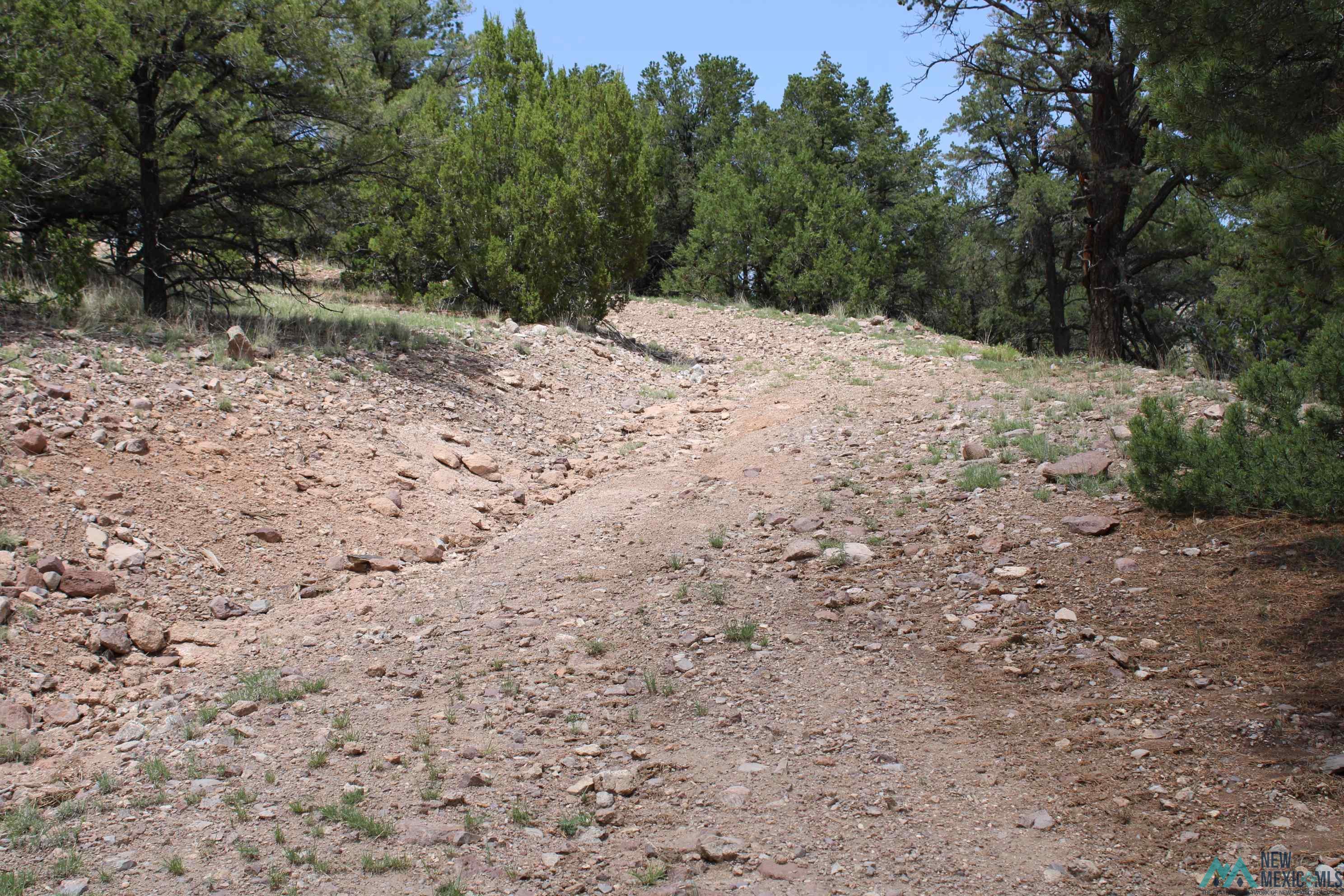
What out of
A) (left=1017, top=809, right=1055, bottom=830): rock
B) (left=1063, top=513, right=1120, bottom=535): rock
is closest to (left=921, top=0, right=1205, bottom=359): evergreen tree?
(left=1063, top=513, right=1120, bottom=535): rock

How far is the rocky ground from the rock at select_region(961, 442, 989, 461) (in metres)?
0.04

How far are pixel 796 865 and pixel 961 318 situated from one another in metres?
24.8

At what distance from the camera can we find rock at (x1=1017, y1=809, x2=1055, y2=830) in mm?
3549

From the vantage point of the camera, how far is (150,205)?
927cm

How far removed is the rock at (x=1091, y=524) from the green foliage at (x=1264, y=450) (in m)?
0.26

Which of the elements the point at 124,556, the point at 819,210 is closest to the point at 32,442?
the point at 124,556

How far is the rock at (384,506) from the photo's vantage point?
23.8 feet

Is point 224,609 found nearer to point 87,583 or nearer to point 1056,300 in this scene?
point 87,583

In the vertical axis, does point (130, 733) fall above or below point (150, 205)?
below

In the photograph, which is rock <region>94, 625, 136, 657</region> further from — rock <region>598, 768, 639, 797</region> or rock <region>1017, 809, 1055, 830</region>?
rock <region>1017, 809, 1055, 830</region>

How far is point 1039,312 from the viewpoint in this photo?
25000 mm

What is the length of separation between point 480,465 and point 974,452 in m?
4.22

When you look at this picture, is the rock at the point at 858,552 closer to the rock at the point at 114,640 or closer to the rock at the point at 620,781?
the rock at the point at 620,781

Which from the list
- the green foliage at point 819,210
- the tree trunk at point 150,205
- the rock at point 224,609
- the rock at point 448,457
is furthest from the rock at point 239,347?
the green foliage at point 819,210
